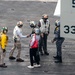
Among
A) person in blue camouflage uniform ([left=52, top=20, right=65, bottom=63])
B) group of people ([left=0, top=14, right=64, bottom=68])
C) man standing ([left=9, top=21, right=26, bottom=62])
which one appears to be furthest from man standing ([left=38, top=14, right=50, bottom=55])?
man standing ([left=9, top=21, right=26, bottom=62])

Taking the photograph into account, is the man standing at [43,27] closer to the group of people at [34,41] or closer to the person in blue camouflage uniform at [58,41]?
the group of people at [34,41]

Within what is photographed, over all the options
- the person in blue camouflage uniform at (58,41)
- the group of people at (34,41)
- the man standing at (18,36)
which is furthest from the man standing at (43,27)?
the man standing at (18,36)

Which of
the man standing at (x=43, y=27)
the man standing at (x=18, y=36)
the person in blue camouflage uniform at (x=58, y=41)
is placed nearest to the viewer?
the man standing at (x=18, y=36)

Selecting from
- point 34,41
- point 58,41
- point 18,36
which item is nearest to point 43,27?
point 58,41

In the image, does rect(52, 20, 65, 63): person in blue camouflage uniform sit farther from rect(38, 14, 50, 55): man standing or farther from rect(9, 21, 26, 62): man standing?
rect(9, 21, 26, 62): man standing

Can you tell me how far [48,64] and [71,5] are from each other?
5.10 m

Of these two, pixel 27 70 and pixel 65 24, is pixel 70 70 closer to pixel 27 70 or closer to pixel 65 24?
pixel 27 70

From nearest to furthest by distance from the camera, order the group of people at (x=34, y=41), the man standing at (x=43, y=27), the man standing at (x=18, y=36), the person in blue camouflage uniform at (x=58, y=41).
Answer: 1. the group of people at (x=34, y=41)
2. the man standing at (x=18, y=36)
3. the person in blue camouflage uniform at (x=58, y=41)
4. the man standing at (x=43, y=27)

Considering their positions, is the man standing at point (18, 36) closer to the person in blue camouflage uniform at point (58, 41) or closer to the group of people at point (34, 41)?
the group of people at point (34, 41)

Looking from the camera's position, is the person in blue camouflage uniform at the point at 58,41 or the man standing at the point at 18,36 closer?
the man standing at the point at 18,36

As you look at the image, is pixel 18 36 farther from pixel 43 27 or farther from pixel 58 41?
pixel 58 41

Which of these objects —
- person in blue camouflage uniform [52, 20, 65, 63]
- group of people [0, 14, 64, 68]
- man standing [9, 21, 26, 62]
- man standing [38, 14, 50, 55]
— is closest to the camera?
group of people [0, 14, 64, 68]

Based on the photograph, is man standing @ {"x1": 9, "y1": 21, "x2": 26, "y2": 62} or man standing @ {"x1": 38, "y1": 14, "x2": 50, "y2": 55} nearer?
man standing @ {"x1": 9, "y1": 21, "x2": 26, "y2": 62}

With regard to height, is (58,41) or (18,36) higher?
(18,36)
